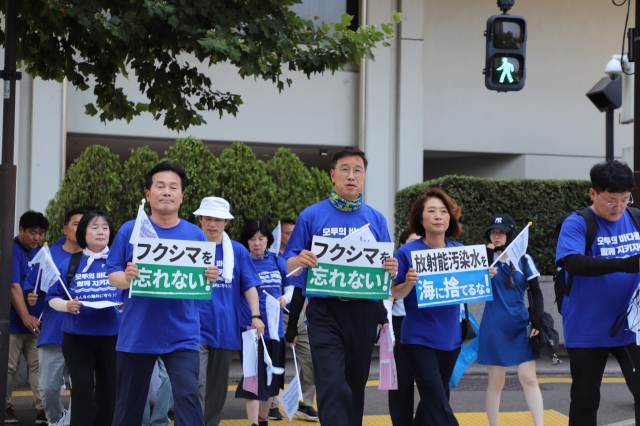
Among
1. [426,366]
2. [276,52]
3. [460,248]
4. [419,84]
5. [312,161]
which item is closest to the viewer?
[426,366]

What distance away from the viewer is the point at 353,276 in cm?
589

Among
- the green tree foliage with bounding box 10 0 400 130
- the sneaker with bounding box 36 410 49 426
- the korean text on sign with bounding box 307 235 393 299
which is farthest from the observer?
the sneaker with bounding box 36 410 49 426

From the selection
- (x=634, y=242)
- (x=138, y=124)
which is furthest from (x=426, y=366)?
(x=138, y=124)

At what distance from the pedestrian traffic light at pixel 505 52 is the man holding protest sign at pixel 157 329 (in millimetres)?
5300

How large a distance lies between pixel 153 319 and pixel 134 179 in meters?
6.64

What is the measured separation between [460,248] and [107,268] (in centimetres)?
256

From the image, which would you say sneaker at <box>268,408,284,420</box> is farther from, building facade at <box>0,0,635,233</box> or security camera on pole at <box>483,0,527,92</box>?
building facade at <box>0,0,635,233</box>

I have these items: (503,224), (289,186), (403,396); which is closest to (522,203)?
(289,186)

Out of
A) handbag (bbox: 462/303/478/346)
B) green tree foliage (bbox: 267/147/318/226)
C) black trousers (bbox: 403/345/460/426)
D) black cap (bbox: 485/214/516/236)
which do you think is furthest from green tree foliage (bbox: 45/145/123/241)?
black trousers (bbox: 403/345/460/426)

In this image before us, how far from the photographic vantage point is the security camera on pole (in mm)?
10031

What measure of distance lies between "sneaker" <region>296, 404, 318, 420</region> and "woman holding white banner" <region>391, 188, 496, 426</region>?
257cm

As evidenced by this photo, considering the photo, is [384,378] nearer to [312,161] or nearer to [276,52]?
[276,52]

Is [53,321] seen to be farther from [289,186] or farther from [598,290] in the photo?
[289,186]

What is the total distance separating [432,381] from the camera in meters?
6.08
